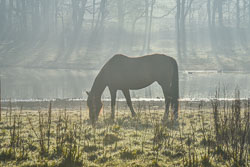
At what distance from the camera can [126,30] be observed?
68000mm

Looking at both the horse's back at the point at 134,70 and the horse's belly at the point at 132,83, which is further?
the horse's belly at the point at 132,83

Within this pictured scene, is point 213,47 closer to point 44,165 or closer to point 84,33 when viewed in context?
point 84,33

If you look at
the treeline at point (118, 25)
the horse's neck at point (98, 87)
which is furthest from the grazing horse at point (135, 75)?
the treeline at point (118, 25)

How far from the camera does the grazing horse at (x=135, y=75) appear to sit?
1114 cm

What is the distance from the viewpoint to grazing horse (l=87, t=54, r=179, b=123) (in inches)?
439

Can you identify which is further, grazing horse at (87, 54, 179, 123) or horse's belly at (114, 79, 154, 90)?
horse's belly at (114, 79, 154, 90)

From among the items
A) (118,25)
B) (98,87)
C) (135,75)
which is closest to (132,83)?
(135,75)

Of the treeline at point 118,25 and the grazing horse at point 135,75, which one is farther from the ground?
the treeline at point 118,25

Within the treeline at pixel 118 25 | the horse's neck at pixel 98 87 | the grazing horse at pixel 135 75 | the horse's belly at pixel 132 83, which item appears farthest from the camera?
the treeline at pixel 118 25

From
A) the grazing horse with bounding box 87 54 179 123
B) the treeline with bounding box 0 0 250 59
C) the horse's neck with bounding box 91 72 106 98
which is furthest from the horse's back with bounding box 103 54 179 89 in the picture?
the treeline with bounding box 0 0 250 59

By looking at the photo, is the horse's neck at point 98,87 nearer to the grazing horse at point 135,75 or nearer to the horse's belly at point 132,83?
the grazing horse at point 135,75

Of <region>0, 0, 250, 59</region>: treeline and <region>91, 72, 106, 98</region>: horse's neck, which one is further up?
<region>0, 0, 250, 59</region>: treeline

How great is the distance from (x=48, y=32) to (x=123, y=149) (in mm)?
61450

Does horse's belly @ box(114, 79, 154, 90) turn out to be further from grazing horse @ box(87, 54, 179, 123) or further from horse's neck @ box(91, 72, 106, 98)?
horse's neck @ box(91, 72, 106, 98)
